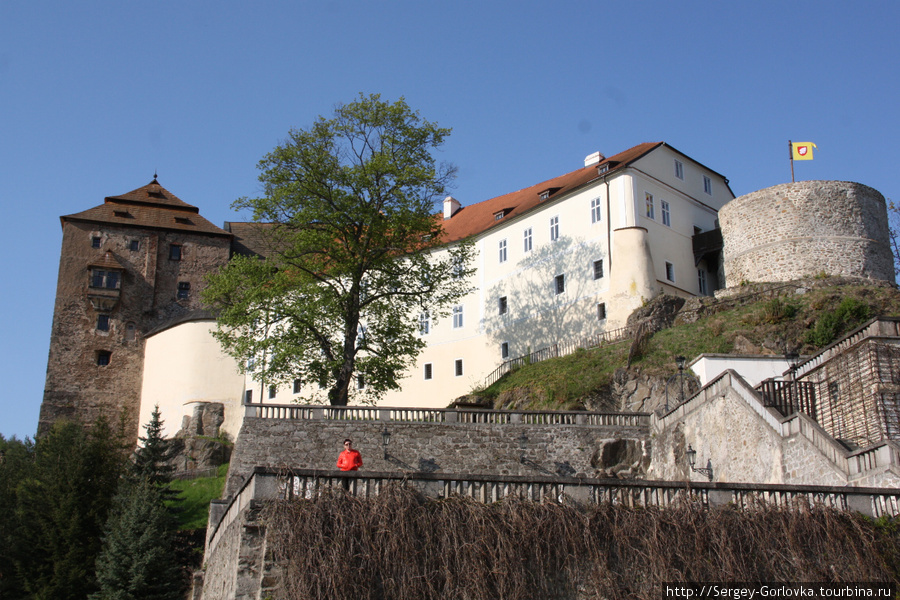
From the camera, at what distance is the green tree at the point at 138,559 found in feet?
83.3

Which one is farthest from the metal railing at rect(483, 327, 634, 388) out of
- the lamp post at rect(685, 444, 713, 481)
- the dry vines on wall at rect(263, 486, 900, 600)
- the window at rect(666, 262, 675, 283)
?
the dry vines on wall at rect(263, 486, 900, 600)

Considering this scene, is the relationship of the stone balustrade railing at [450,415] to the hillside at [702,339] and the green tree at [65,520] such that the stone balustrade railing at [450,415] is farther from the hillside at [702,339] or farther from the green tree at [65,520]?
the green tree at [65,520]

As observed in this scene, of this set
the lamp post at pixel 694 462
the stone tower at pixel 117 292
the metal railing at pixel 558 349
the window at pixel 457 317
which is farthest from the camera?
the stone tower at pixel 117 292

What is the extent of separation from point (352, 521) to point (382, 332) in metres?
20.1

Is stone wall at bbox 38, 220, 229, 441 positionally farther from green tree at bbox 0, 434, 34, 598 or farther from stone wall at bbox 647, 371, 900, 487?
stone wall at bbox 647, 371, 900, 487

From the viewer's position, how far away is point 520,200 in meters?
49.9

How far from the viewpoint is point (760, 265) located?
39.8 m

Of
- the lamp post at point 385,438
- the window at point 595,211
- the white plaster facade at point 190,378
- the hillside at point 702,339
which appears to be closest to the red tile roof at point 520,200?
the window at point 595,211

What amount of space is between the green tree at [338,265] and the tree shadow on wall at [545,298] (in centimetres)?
862

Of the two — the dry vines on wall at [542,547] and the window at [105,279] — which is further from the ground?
the window at [105,279]

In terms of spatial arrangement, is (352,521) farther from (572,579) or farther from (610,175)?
(610,175)

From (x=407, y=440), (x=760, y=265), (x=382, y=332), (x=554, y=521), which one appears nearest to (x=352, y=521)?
(x=554, y=521)

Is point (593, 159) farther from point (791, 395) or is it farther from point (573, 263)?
point (791, 395)

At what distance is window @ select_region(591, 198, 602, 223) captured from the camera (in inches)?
1665
